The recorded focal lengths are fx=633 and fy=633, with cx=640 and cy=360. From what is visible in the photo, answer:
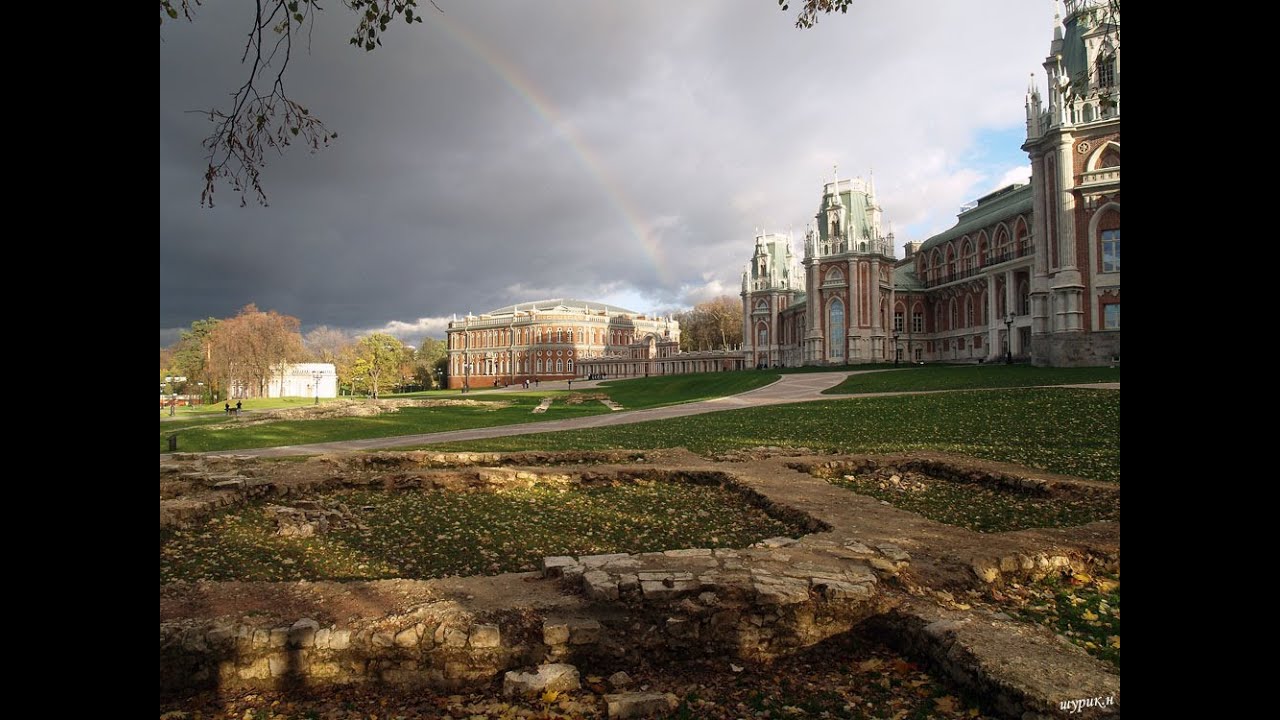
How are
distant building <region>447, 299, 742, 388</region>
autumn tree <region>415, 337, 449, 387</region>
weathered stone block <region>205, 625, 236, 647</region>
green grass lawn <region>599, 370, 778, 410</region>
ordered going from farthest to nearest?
1. autumn tree <region>415, 337, 449, 387</region>
2. distant building <region>447, 299, 742, 388</region>
3. green grass lawn <region>599, 370, 778, 410</region>
4. weathered stone block <region>205, 625, 236, 647</region>

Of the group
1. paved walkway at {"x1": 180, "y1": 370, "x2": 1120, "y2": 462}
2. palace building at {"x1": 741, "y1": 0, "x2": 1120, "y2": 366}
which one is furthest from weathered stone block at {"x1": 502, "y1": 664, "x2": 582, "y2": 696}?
palace building at {"x1": 741, "y1": 0, "x2": 1120, "y2": 366}

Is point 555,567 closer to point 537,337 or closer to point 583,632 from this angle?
point 583,632

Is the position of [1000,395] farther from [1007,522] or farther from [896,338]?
[896,338]

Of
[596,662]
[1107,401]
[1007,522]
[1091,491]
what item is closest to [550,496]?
[596,662]

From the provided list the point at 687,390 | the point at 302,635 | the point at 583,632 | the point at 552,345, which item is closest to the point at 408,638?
the point at 302,635

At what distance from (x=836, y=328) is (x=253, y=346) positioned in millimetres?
58077

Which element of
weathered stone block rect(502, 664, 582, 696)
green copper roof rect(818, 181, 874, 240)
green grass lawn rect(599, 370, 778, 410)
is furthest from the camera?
green copper roof rect(818, 181, 874, 240)

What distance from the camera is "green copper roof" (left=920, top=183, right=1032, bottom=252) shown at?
181 feet

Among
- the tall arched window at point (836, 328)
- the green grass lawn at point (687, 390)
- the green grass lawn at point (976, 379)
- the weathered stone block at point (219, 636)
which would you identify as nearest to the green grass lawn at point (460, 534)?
the weathered stone block at point (219, 636)

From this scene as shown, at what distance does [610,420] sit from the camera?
29.7 meters

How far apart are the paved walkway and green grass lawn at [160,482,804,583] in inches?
362

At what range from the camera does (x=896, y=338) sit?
210 ft

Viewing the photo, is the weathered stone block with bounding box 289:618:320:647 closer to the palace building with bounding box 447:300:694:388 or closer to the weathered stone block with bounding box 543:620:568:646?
the weathered stone block with bounding box 543:620:568:646
